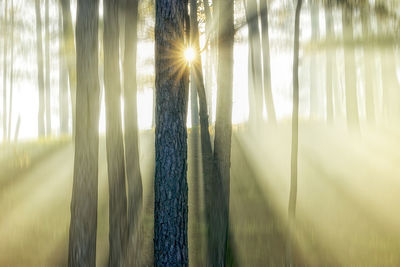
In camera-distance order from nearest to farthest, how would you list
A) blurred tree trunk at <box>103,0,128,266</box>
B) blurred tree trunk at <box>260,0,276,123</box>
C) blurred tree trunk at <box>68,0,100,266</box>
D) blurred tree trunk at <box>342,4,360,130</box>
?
blurred tree trunk at <box>68,0,100,266</box>
blurred tree trunk at <box>103,0,128,266</box>
blurred tree trunk at <box>260,0,276,123</box>
blurred tree trunk at <box>342,4,360,130</box>

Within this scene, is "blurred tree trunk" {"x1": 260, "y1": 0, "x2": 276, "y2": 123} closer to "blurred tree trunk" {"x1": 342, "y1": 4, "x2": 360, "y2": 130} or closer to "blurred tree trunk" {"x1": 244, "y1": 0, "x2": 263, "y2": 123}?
"blurred tree trunk" {"x1": 244, "y1": 0, "x2": 263, "y2": 123}

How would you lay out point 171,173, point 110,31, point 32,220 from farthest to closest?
point 32,220 < point 110,31 < point 171,173

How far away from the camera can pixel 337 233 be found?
9.29 m

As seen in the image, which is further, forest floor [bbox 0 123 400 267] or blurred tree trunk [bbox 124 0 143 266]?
forest floor [bbox 0 123 400 267]

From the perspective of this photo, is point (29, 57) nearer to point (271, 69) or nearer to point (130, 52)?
point (271, 69)

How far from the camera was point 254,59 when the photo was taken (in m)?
13.6

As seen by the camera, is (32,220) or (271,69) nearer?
(32,220)

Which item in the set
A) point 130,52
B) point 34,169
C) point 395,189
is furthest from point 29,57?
point 395,189

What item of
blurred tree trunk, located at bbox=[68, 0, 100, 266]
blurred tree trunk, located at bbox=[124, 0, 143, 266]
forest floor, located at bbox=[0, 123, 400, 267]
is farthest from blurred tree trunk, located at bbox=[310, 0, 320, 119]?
blurred tree trunk, located at bbox=[68, 0, 100, 266]

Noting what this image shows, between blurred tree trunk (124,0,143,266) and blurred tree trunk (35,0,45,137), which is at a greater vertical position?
blurred tree trunk (35,0,45,137)

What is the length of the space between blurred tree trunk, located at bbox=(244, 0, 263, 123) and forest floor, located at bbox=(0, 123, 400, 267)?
1592 millimetres

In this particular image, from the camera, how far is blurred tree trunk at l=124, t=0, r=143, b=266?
21.0 feet

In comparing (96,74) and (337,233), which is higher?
(96,74)

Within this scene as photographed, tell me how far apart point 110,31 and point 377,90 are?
21.8m
